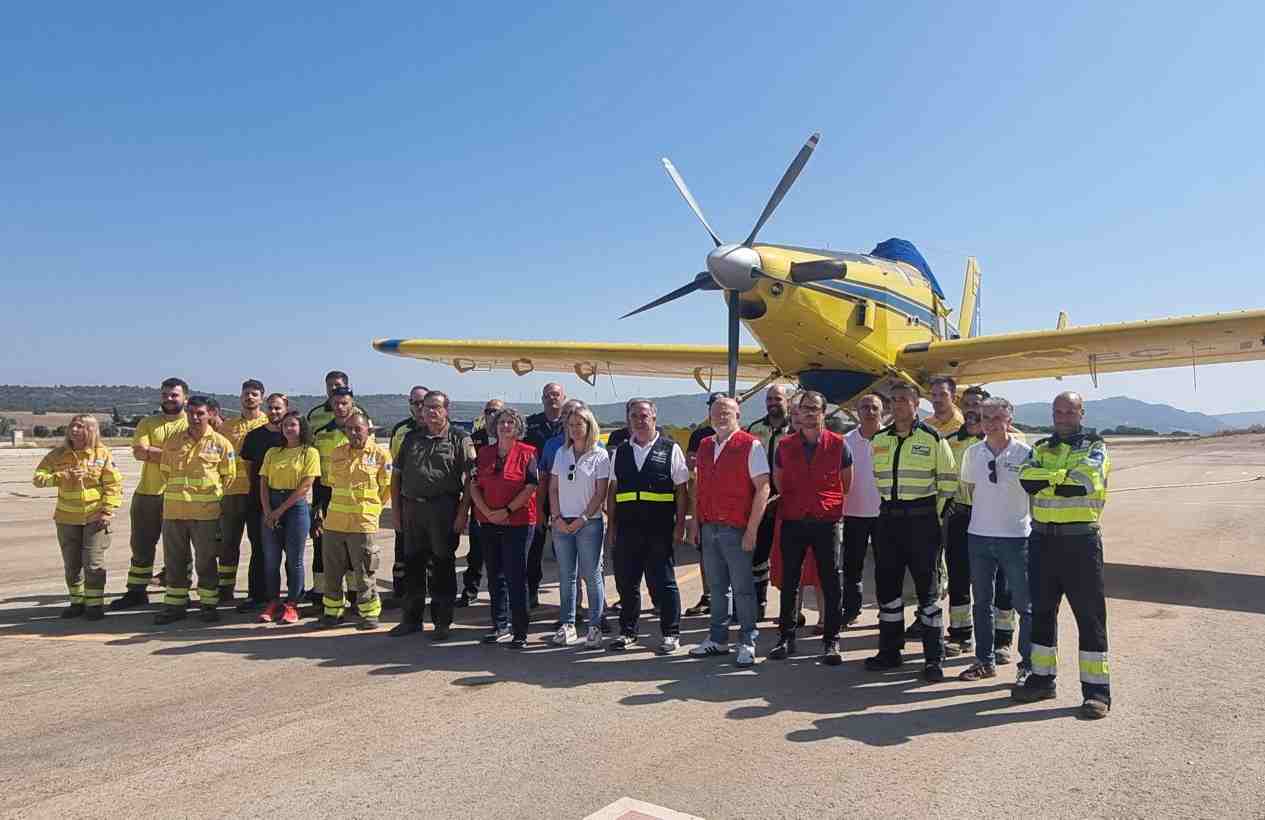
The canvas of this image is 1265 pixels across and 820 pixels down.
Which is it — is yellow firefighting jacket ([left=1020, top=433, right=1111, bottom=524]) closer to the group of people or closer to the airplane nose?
the group of people

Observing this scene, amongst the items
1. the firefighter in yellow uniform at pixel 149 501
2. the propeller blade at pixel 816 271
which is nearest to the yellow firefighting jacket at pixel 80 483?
the firefighter in yellow uniform at pixel 149 501

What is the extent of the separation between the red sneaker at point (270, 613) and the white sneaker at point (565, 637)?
97.4 inches

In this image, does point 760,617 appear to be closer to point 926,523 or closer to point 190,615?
point 926,523

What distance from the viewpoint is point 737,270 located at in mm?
10164

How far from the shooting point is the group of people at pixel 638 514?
15.3ft

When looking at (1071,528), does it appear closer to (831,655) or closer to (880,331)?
(831,655)

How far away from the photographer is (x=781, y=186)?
11.0m

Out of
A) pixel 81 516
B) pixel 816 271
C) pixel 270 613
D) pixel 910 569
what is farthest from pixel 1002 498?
pixel 81 516

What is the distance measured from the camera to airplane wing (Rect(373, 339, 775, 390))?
15.0 metres

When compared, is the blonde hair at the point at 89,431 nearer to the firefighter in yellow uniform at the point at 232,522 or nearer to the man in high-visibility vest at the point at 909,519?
the firefighter in yellow uniform at the point at 232,522

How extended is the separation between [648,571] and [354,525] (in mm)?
2374

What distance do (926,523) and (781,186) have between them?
7.28 m

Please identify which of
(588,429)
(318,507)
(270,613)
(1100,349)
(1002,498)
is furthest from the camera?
(1100,349)

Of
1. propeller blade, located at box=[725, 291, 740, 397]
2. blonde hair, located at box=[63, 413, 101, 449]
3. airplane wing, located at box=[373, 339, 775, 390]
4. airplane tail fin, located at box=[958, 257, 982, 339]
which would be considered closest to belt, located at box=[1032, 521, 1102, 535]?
propeller blade, located at box=[725, 291, 740, 397]
